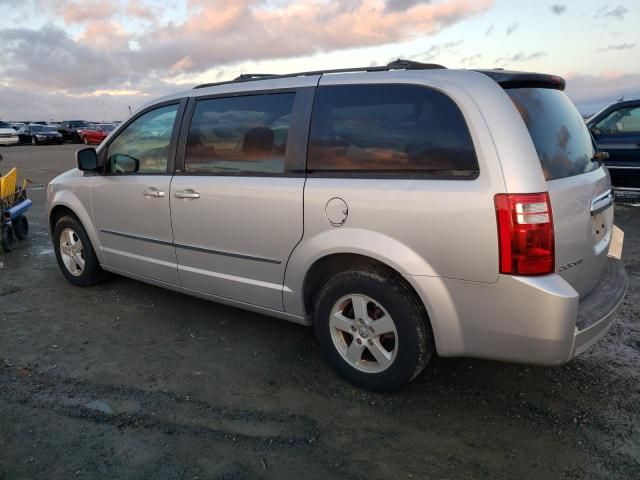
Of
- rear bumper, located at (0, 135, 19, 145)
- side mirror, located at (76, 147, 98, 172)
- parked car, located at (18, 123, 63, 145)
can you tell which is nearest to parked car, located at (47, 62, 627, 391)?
side mirror, located at (76, 147, 98, 172)

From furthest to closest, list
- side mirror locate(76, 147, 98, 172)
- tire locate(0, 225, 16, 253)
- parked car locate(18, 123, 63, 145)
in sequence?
parked car locate(18, 123, 63, 145)
tire locate(0, 225, 16, 253)
side mirror locate(76, 147, 98, 172)

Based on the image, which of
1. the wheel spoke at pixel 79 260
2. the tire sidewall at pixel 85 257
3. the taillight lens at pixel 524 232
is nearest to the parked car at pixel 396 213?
the taillight lens at pixel 524 232

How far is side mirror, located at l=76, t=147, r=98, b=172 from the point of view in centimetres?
440

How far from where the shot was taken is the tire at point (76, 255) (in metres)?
4.82

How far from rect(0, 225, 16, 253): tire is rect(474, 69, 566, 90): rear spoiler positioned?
592 centimetres

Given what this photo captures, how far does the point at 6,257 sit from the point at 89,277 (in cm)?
204

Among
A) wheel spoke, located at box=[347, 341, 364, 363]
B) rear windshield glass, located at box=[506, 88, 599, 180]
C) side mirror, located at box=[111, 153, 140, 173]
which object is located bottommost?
wheel spoke, located at box=[347, 341, 364, 363]

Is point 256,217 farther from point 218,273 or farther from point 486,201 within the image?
point 486,201

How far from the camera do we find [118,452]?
8.42 ft

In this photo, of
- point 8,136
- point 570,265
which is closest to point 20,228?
point 570,265

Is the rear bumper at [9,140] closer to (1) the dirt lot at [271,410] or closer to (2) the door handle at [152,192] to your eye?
(1) the dirt lot at [271,410]

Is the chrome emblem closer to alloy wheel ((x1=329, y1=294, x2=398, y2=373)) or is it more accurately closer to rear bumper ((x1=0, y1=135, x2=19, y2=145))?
alloy wheel ((x1=329, y1=294, x2=398, y2=373))

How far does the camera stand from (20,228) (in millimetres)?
7016

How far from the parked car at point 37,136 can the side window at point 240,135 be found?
121 ft
